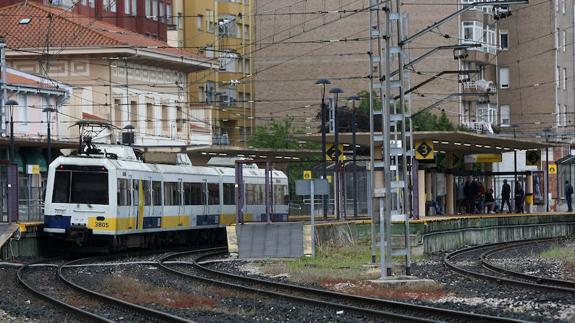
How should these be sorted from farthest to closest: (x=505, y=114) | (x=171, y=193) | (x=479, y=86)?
(x=505, y=114) < (x=479, y=86) < (x=171, y=193)

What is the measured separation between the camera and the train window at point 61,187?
36.6 meters

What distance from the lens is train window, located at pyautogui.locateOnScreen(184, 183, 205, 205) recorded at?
144 feet

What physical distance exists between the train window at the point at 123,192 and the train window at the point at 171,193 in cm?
391

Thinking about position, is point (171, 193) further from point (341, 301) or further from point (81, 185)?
point (341, 301)

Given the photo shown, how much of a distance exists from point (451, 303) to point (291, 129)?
6744cm

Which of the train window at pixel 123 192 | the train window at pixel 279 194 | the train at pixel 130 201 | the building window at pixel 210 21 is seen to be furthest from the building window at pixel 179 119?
the train window at pixel 123 192

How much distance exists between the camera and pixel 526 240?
156 feet

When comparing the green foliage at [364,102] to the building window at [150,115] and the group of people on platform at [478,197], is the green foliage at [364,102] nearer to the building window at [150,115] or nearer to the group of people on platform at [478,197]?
the building window at [150,115]

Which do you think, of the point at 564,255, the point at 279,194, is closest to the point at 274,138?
the point at 279,194

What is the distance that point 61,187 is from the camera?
1447 inches

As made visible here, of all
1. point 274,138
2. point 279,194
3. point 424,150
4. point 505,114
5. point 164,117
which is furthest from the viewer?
point 505,114

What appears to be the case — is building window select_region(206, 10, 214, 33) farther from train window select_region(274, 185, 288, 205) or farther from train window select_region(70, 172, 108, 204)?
train window select_region(70, 172, 108, 204)

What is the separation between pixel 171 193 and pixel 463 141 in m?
10.9

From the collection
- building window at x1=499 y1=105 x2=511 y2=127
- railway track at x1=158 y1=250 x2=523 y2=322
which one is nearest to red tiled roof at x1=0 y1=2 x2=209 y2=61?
building window at x1=499 y1=105 x2=511 y2=127
